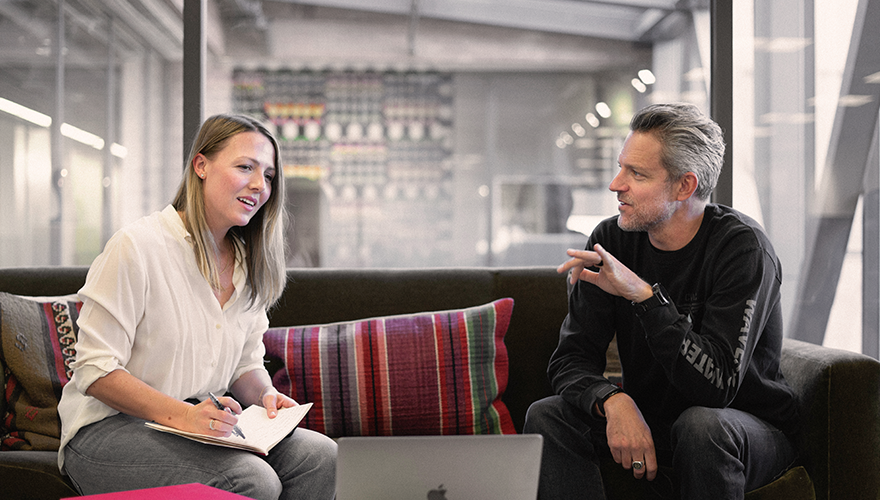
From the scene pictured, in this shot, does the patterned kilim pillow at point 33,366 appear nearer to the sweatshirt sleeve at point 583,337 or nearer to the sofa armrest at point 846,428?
the sweatshirt sleeve at point 583,337

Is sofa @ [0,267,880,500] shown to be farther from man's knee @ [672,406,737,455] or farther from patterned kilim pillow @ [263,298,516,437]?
man's knee @ [672,406,737,455]

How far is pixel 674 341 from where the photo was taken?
1.37 metres

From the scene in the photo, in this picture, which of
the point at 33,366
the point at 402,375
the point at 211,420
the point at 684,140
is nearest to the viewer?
the point at 211,420

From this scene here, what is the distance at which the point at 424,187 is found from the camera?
3.61 metres

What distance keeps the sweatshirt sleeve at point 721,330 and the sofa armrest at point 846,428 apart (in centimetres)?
19

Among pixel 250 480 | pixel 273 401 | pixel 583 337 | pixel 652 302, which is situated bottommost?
pixel 250 480

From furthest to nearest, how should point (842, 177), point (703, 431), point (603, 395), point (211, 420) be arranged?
point (842, 177) → point (603, 395) → point (703, 431) → point (211, 420)

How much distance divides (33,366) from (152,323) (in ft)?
1.90

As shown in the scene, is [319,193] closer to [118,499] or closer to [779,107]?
[779,107]

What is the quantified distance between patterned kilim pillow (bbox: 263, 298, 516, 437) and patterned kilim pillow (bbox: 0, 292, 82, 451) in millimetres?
544

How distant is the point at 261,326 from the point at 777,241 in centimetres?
232

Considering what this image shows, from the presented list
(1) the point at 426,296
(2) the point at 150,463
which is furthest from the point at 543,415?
(2) the point at 150,463

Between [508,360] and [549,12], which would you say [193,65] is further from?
[549,12]

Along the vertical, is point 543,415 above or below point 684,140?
below
